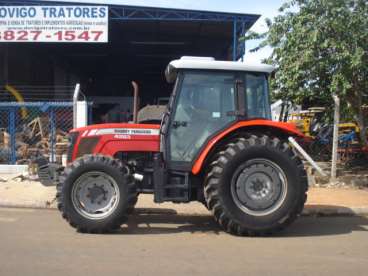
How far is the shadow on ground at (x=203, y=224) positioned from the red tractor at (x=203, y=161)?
478 mm

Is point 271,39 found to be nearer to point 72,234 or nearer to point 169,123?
point 169,123

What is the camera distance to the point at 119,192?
7.44 meters

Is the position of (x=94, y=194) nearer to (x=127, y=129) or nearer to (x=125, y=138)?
(x=125, y=138)

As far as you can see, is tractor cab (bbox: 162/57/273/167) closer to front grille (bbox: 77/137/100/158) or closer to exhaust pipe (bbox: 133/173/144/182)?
exhaust pipe (bbox: 133/173/144/182)

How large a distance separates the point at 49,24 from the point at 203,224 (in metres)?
15.2

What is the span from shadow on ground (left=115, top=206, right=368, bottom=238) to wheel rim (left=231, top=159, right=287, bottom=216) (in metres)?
0.47

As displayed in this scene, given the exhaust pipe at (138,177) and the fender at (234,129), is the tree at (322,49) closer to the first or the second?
the fender at (234,129)

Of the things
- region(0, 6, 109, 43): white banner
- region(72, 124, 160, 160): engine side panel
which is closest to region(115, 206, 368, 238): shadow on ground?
region(72, 124, 160, 160): engine side panel

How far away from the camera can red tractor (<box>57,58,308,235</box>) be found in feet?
24.4

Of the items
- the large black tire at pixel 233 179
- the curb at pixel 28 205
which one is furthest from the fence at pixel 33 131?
the large black tire at pixel 233 179

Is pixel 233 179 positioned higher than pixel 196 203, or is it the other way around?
pixel 233 179

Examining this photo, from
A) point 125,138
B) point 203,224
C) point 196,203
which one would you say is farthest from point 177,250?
point 196,203

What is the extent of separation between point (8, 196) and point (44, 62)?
24632 millimetres

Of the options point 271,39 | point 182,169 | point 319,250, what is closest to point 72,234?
point 182,169
